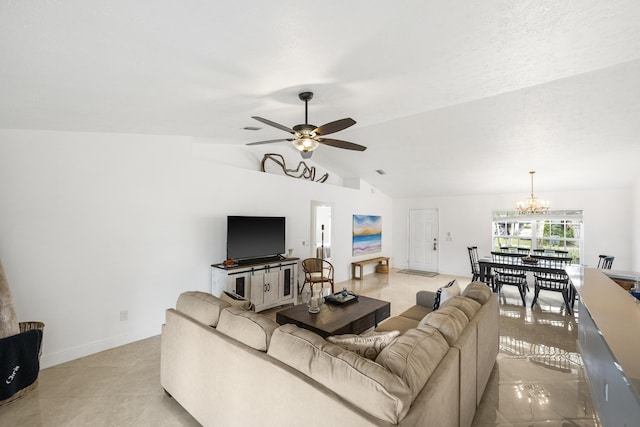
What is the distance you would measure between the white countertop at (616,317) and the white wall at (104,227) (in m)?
4.16

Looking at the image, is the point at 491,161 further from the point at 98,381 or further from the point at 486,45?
the point at 98,381

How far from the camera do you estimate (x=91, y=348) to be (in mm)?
3043

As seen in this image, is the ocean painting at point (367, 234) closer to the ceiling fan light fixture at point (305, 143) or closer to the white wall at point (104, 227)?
the white wall at point (104, 227)

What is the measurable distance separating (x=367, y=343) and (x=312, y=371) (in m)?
0.39

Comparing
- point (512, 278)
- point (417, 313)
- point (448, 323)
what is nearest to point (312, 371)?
point (448, 323)

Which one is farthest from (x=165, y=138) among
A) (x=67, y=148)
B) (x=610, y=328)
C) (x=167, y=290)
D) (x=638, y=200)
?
(x=638, y=200)

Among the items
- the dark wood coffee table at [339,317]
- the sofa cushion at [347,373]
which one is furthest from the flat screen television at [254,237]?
the sofa cushion at [347,373]

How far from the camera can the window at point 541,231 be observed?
607cm

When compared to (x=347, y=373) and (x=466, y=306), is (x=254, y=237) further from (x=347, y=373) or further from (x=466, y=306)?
(x=347, y=373)

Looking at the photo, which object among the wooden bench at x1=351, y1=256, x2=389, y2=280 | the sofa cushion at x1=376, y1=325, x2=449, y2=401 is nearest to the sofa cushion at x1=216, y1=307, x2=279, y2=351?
the sofa cushion at x1=376, y1=325, x2=449, y2=401

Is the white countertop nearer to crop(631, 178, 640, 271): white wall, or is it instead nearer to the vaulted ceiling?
the vaulted ceiling

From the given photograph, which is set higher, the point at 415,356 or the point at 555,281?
the point at 415,356

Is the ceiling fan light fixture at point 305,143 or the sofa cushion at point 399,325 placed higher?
the ceiling fan light fixture at point 305,143

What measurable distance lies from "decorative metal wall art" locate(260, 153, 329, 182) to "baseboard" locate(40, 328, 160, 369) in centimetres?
308
